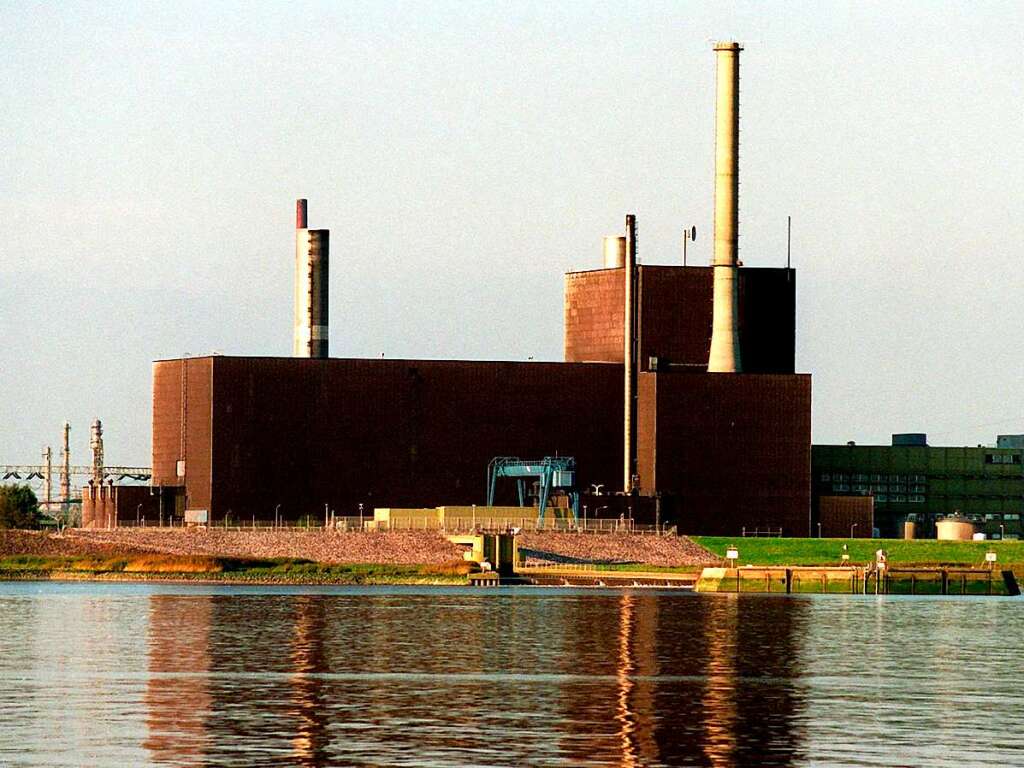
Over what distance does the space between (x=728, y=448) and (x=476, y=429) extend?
20.0 m

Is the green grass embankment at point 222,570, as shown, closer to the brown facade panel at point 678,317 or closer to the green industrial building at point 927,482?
the brown facade panel at point 678,317

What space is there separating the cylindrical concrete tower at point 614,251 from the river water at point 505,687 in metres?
76.2

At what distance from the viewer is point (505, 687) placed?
66562 mm

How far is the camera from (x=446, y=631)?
9462 centimetres

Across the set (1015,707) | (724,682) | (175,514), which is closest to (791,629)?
(724,682)

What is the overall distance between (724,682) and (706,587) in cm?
7741

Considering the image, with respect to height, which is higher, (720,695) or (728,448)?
(728,448)

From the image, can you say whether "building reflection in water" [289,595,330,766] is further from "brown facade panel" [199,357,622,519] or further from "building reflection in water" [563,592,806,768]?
"brown facade panel" [199,357,622,519]

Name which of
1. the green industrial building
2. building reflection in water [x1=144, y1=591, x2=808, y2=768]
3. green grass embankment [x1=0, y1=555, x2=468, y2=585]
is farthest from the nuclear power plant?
building reflection in water [x1=144, y1=591, x2=808, y2=768]

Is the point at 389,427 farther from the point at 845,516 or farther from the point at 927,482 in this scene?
the point at 927,482

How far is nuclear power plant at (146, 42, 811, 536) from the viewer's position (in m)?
175

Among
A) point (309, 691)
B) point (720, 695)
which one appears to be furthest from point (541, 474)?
point (309, 691)

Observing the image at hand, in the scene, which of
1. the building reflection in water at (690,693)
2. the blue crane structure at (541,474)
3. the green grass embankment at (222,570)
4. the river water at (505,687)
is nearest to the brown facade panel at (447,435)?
the blue crane structure at (541,474)

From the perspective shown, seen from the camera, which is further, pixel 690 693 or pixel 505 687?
pixel 505 687
